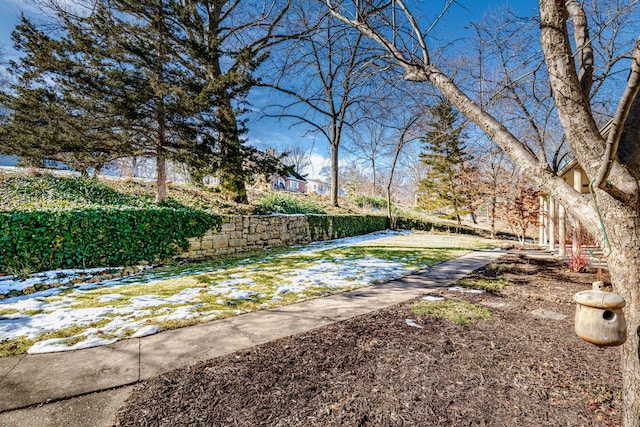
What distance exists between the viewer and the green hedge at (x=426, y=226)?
53.2ft

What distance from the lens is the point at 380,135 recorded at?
17.5 metres

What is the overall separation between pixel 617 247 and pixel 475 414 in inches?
49.9

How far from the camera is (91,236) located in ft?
17.7

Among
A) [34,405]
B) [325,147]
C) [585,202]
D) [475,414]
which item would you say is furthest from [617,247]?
[325,147]

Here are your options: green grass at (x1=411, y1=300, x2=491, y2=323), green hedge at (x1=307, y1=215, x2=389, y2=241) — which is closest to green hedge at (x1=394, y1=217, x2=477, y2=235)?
green hedge at (x1=307, y1=215, x2=389, y2=241)

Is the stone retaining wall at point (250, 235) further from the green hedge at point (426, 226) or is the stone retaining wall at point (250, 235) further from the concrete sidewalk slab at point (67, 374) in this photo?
the green hedge at point (426, 226)

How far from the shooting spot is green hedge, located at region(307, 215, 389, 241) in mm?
10789

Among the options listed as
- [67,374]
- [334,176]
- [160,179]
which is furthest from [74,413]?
[334,176]

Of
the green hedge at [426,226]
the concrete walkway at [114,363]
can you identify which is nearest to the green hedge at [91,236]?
the concrete walkway at [114,363]

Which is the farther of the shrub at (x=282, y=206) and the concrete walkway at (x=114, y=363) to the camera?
the shrub at (x=282, y=206)

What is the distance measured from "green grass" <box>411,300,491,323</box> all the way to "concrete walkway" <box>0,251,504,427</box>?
0.46 metres

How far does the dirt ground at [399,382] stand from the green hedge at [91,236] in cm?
482

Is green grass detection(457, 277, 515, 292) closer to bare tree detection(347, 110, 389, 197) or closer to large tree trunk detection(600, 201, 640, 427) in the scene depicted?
large tree trunk detection(600, 201, 640, 427)

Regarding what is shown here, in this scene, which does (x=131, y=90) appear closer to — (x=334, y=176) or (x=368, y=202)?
(x=334, y=176)
